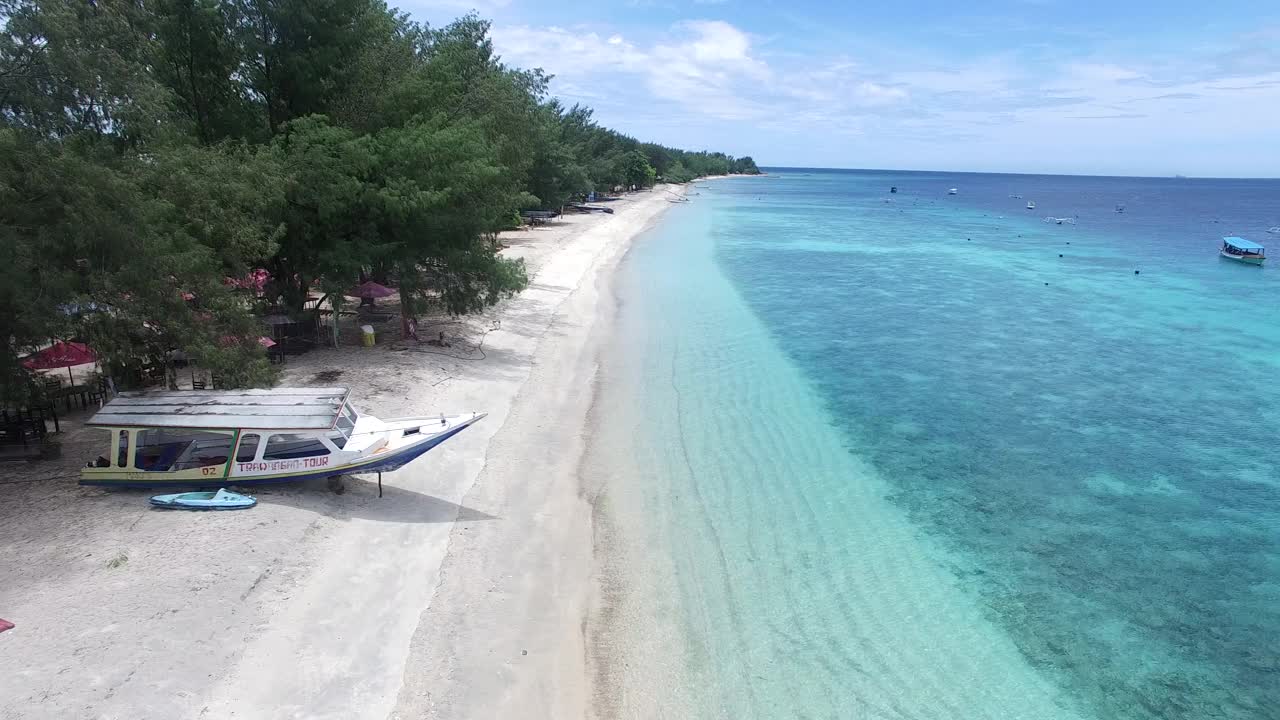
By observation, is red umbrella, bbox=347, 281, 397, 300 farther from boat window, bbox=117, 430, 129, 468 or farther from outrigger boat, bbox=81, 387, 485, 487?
boat window, bbox=117, 430, 129, 468

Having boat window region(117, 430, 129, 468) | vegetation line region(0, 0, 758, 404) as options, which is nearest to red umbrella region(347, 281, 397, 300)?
vegetation line region(0, 0, 758, 404)

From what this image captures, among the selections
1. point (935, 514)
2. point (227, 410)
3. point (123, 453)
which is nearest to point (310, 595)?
point (227, 410)

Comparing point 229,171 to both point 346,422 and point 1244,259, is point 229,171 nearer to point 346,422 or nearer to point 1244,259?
point 346,422

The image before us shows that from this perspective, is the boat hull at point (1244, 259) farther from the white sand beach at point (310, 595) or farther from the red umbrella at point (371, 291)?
the red umbrella at point (371, 291)

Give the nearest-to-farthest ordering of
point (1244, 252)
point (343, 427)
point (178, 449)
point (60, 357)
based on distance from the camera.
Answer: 1. point (178, 449)
2. point (343, 427)
3. point (60, 357)
4. point (1244, 252)

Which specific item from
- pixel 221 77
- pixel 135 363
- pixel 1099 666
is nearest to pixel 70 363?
pixel 135 363
